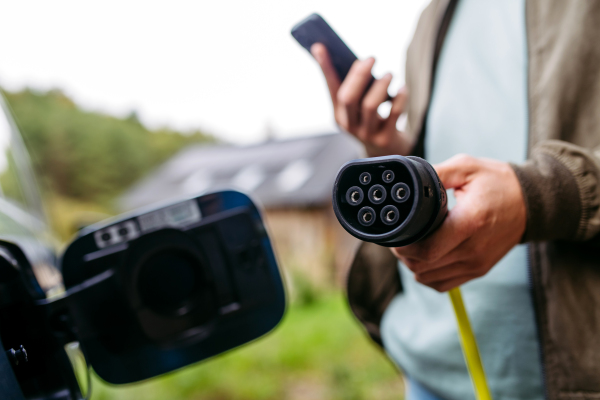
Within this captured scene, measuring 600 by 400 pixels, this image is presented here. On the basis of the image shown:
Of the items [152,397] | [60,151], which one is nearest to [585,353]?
[152,397]

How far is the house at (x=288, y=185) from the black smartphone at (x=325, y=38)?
22.0 ft

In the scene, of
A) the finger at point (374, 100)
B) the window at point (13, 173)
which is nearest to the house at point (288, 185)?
the window at point (13, 173)

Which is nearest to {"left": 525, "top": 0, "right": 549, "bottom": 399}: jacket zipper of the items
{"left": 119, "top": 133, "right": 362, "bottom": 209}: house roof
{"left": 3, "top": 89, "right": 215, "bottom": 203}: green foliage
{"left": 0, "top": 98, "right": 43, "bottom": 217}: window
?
{"left": 0, "top": 98, "right": 43, "bottom": 217}: window

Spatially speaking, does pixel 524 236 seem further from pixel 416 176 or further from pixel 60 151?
pixel 60 151

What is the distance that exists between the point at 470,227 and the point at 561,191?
0.18 meters

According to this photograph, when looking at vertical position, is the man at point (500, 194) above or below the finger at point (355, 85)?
below

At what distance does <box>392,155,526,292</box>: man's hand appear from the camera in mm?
507

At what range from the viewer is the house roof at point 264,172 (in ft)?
46.2

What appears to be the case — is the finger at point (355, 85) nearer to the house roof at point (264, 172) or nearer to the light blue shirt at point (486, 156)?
the light blue shirt at point (486, 156)

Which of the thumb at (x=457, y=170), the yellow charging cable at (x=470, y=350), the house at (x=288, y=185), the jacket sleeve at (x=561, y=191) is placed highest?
the thumb at (x=457, y=170)

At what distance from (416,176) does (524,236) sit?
281mm

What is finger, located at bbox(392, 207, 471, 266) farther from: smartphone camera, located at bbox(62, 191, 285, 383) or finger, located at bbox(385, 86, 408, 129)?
finger, located at bbox(385, 86, 408, 129)

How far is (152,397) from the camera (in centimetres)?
337

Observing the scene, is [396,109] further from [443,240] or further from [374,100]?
[443,240]
